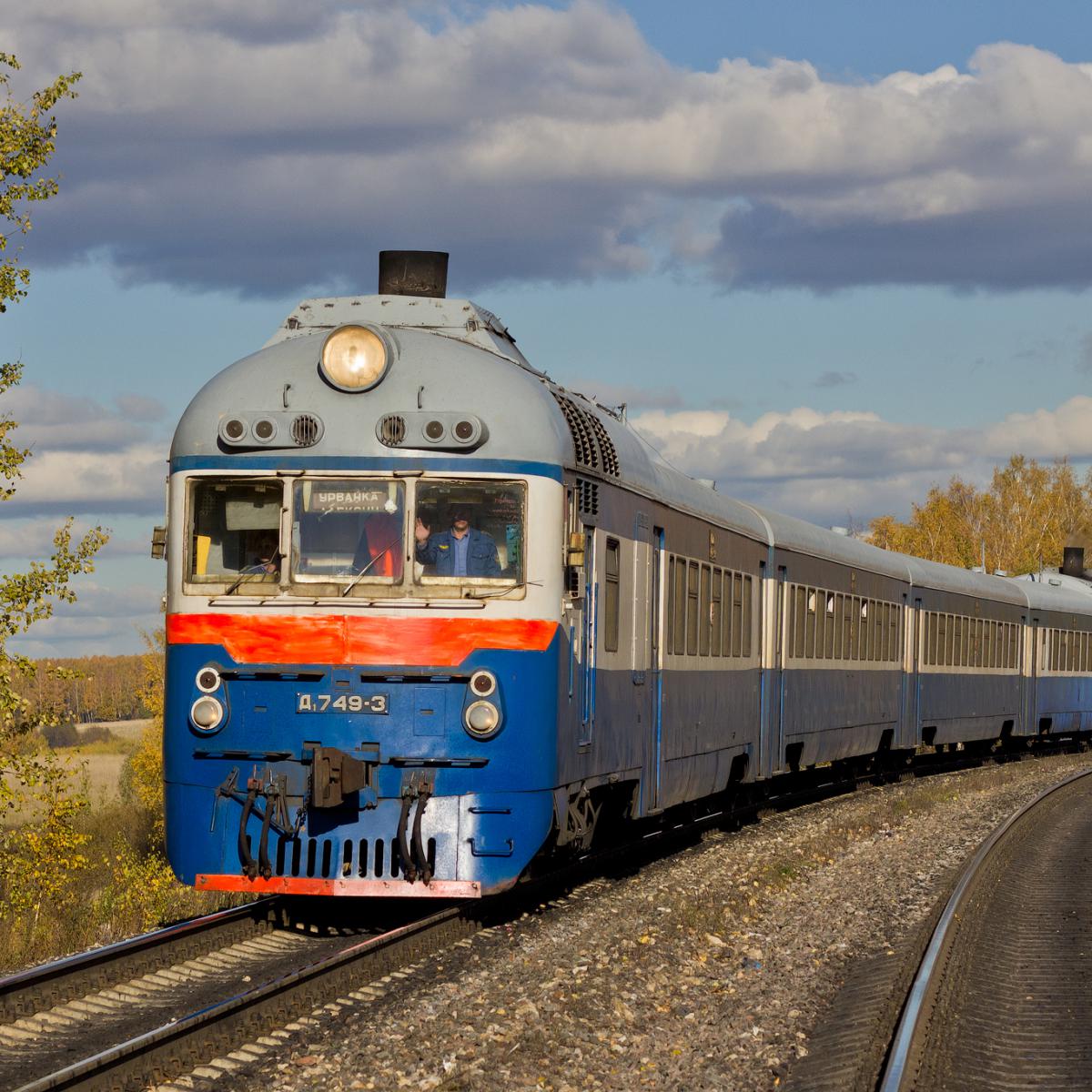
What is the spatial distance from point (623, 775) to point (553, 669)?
2.20 meters

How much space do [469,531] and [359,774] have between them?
4.77 ft

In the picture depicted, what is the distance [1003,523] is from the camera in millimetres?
78062

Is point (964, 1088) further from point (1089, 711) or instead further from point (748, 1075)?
point (1089, 711)

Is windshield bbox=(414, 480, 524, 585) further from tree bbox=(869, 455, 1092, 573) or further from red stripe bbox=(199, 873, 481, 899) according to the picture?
tree bbox=(869, 455, 1092, 573)

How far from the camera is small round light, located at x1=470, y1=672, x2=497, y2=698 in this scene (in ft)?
31.1

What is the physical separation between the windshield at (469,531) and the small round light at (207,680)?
122 cm

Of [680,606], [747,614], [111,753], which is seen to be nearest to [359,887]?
[680,606]

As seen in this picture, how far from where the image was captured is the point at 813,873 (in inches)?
549

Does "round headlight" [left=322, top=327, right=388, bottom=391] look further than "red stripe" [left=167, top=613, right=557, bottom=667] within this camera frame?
Yes

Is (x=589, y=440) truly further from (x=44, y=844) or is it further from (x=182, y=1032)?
(x=44, y=844)

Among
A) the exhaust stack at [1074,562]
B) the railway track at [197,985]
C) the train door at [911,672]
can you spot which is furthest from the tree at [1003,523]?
the railway track at [197,985]

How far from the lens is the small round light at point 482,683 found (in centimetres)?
948

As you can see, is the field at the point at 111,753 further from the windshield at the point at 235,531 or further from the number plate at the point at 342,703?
the number plate at the point at 342,703

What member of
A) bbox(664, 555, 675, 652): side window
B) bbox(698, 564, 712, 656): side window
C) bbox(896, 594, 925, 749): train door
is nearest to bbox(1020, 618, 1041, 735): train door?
bbox(896, 594, 925, 749): train door
